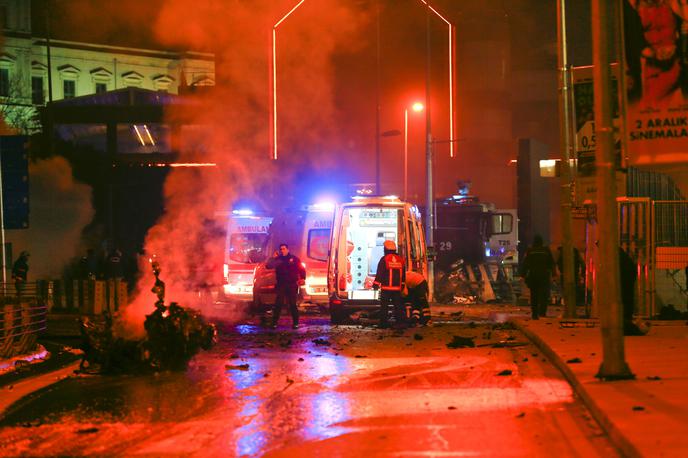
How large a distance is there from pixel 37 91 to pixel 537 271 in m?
60.5

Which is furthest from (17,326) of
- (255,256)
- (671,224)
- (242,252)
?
(671,224)

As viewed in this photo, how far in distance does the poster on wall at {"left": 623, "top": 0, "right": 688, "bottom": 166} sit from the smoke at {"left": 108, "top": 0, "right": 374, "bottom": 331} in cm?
1041

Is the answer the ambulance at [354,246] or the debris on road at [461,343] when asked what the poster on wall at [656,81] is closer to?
the debris on road at [461,343]

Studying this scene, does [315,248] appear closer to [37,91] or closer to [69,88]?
[37,91]

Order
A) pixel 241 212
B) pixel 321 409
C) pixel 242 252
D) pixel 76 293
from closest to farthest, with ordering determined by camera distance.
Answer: pixel 321 409, pixel 76 293, pixel 242 252, pixel 241 212

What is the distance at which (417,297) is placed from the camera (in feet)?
55.2

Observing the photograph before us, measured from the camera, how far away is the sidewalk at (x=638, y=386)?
253 inches

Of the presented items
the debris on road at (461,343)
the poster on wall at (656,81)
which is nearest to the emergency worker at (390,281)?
the debris on road at (461,343)

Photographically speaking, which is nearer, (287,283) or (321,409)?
(321,409)

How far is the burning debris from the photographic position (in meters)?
10.8

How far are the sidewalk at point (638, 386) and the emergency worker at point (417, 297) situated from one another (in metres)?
2.82

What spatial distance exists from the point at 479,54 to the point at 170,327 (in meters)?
34.2

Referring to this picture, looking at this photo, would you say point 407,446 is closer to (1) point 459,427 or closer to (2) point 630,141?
(1) point 459,427

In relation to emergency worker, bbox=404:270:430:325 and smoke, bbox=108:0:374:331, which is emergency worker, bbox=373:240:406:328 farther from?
smoke, bbox=108:0:374:331
